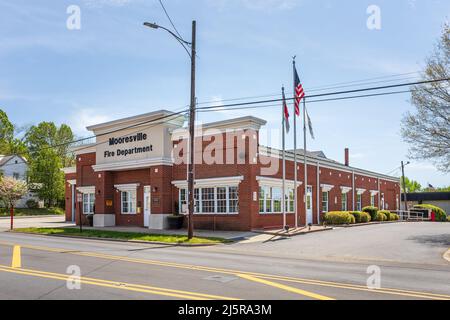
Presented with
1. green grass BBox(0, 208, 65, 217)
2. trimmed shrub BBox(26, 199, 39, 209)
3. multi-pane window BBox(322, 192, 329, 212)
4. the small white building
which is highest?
the small white building

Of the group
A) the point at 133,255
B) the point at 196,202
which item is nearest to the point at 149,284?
the point at 133,255

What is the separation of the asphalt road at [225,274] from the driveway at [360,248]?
4 centimetres

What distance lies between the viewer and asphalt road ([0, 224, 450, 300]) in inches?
343

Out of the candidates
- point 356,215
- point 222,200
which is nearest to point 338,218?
point 356,215

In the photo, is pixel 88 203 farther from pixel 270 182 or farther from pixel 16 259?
pixel 16 259

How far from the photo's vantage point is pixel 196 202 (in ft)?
94.4

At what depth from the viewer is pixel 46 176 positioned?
6072cm

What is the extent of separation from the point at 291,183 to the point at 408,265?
16.2m

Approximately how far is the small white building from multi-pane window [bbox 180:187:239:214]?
151 ft

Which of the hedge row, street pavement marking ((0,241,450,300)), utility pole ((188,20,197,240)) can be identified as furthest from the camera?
the hedge row

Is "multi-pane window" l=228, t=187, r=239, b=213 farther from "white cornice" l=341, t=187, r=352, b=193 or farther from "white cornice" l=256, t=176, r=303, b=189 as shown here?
"white cornice" l=341, t=187, r=352, b=193

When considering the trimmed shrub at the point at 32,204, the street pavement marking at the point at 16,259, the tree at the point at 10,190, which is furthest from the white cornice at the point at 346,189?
the trimmed shrub at the point at 32,204

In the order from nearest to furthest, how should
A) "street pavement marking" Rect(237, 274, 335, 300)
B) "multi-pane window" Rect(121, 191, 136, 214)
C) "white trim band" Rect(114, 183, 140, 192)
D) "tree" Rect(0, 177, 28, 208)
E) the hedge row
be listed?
"street pavement marking" Rect(237, 274, 335, 300), "white trim band" Rect(114, 183, 140, 192), "multi-pane window" Rect(121, 191, 136, 214), the hedge row, "tree" Rect(0, 177, 28, 208)

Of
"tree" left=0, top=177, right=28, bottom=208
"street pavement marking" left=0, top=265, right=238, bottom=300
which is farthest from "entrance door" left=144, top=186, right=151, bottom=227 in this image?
"tree" left=0, top=177, right=28, bottom=208
